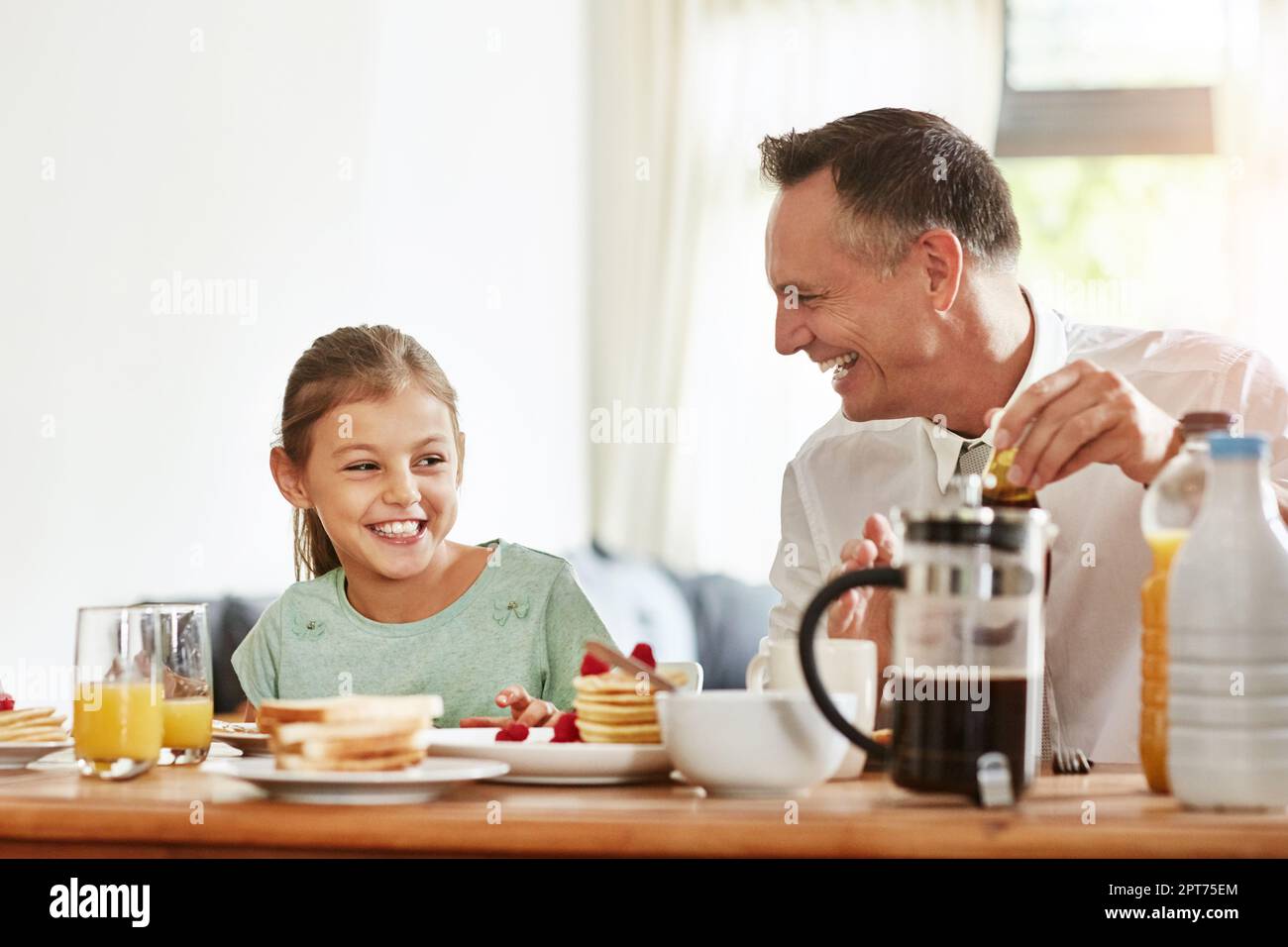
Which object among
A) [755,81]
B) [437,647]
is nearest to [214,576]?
[437,647]

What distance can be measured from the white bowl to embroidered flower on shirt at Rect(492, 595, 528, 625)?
104 cm

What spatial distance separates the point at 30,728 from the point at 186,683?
0.46 feet

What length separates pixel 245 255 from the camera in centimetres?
358

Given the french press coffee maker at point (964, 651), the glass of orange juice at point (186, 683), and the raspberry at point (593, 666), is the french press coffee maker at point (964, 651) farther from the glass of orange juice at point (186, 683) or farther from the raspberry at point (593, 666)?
the glass of orange juice at point (186, 683)

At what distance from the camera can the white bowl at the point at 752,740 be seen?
0.92 meters

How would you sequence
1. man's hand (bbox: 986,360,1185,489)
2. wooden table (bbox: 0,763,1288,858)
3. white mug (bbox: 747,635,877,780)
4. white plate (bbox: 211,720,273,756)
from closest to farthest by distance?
wooden table (bbox: 0,763,1288,858) < white mug (bbox: 747,635,877,780) < man's hand (bbox: 986,360,1185,489) < white plate (bbox: 211,720,273,756)

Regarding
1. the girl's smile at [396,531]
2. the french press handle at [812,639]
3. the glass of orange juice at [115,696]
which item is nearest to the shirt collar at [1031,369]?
the girl's smile at [396,531]

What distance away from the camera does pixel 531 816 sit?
855 millimetres

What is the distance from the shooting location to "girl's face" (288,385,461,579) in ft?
6.25

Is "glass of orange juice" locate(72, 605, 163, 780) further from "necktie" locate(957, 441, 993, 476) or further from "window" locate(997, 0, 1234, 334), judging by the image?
"window" locate(997, 0, 1234, 334)

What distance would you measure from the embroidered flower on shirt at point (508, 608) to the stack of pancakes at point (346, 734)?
0.99 metres

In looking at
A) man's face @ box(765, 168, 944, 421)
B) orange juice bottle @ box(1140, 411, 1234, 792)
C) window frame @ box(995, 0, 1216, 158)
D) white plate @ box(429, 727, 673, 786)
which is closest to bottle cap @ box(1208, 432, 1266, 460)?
orange juice bottle @ box(1140, 411, 1234, 792)

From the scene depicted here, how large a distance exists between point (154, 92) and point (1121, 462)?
2.93m
